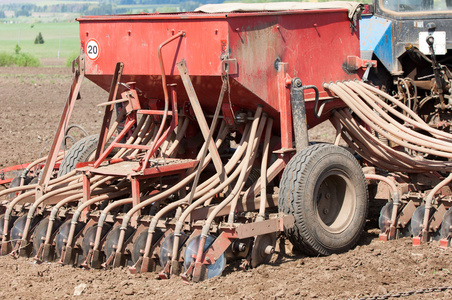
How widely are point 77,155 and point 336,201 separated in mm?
2798

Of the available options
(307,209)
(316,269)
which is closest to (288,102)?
(307,209)

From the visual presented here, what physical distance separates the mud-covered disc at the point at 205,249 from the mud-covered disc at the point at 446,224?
2.02 meters

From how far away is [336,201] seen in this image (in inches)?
247

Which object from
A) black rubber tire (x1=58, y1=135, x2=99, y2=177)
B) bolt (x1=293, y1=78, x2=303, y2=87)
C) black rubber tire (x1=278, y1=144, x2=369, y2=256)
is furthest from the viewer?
black rubber tire (x1=58, y1=135, x2=99, y2=177)

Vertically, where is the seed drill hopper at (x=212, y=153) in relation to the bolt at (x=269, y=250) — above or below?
above

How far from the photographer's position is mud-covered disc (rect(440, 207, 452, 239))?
5969mm

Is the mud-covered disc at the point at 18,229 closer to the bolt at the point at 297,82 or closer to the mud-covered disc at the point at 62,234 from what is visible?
the mud-covered disc at the point at 62,234

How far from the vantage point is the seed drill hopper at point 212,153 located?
18.2 feet

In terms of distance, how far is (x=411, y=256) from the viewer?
5570 mm

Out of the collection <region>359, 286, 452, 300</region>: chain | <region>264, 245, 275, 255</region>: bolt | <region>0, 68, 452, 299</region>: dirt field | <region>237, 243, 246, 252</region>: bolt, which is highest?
<region>237, 243, 246, 252</region>: bolt

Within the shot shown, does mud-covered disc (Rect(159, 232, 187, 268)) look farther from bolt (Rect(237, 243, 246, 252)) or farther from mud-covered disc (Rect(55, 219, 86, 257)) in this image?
mud-covered disc (Rect(55, 219, 86, 257))

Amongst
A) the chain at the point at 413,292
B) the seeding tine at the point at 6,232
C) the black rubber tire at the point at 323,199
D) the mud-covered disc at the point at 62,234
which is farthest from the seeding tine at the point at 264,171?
the seeding tine at the point at 6,232

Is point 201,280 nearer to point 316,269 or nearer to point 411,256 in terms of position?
point 316,269

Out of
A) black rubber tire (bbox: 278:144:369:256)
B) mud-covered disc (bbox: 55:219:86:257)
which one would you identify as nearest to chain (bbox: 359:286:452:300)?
black rubber tire (bbox: 278:144:369:256)
